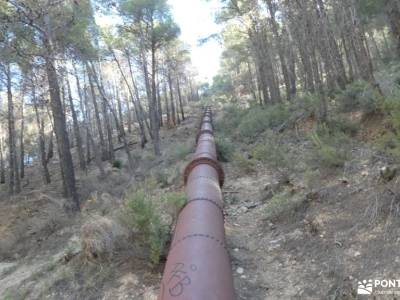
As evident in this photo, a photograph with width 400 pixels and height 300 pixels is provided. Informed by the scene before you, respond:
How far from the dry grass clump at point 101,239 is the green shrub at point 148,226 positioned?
1.26 feet

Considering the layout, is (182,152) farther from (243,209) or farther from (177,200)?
(177,200)

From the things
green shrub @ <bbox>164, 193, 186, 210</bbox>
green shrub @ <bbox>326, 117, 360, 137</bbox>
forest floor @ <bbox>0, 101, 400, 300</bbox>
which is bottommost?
forest floor @ <bbox>0, 101, 400, 300</bbox>

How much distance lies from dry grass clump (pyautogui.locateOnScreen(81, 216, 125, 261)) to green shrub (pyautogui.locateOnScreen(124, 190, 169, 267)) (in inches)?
15.1

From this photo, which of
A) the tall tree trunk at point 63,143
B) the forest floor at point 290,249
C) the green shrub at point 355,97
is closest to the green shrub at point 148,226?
the forest floor at point 290,249

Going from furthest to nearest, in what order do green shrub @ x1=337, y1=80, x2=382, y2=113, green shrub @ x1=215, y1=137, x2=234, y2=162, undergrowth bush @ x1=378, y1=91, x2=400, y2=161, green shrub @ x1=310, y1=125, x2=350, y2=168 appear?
green shrub @ x1=215, y1=137, x2=234, y2=162
green shrub @ x1=337, y1=80, x2=382, y2=113
green shrub @ x1=310, y1=125, x2=350, y2=168
undergrowth bush @ x1=378, y1=91, x2=400, y2=161

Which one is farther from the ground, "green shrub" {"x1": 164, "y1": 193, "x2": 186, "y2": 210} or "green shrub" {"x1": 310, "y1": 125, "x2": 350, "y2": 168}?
"green shrub" {"x1": 310, "y1": 125, "x2": 350, "y2": 168}

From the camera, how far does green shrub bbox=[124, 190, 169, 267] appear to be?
486cm

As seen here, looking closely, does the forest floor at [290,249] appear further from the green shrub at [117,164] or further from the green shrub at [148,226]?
the green shrub at [117,164]

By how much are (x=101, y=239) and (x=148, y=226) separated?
853 millimetres

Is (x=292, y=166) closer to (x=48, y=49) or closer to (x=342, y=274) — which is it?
(x=342, y=274)

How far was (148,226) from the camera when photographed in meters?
5.04

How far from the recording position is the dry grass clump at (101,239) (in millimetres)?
5414

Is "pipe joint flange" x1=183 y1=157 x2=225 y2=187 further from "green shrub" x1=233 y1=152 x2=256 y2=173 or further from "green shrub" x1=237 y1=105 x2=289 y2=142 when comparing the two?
"green shrub" x1=237 y1=105 x2=289 y2=142

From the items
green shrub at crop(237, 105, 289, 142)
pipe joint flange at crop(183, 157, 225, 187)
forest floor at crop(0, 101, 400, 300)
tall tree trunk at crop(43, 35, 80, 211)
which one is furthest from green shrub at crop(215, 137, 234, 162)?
tall tree trunk at crop(43, 35, 80, 211)
